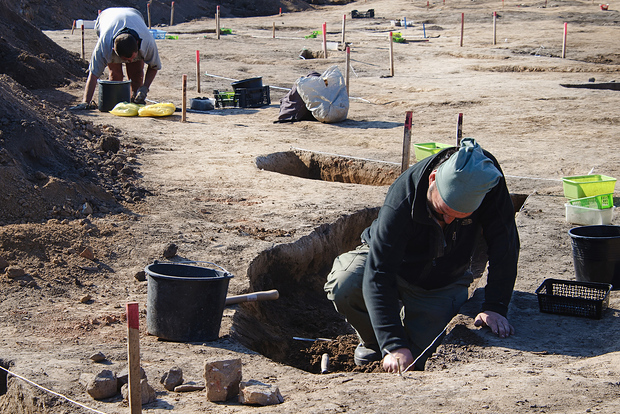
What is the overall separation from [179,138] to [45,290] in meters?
5.08

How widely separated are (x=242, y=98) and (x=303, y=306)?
7.18 metres

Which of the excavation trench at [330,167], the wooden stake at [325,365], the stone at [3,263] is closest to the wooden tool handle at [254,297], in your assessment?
Answer: the wooden stake at [325,365]

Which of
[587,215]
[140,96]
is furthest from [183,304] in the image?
[140,96]

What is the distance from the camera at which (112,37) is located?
10.5 m

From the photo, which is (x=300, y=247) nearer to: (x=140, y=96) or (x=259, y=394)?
(x=259, y=394)

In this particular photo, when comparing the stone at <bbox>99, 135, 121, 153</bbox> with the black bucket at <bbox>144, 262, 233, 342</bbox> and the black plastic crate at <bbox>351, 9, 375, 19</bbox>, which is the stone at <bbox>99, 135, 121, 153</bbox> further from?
the black plastic crate at <bbox>351, 9, 375, 19</bbox>

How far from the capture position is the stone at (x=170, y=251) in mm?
5035

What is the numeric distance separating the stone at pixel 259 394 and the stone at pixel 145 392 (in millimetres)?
430

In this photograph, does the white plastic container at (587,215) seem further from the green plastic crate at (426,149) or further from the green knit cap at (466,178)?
the green knit cap at (466,178)

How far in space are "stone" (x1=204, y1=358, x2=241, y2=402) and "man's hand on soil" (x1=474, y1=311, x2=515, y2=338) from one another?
1439mm

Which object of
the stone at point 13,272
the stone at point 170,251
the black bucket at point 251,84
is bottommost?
the stone at point 13,272

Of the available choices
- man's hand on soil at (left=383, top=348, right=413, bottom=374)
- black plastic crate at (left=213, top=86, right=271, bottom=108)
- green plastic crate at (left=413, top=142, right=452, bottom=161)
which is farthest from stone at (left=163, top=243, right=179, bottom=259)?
black plastic crate at (left=213, top=86, right=271, bottom=108)

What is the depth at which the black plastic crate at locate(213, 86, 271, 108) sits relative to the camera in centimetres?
1209

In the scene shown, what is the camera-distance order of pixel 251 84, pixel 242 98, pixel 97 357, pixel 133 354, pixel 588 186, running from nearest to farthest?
pixel 133 354 < pixel 97 357 < pixel 588 186 < pixel 242 98 < pixel 251 84
